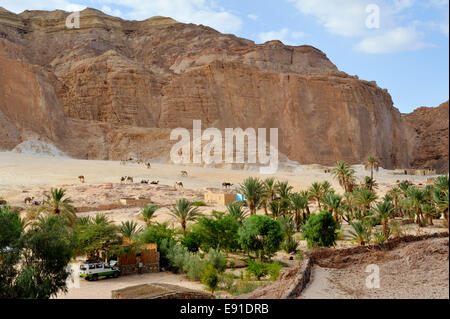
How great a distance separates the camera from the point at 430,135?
109 m

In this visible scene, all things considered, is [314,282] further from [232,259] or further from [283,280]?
[232,259]

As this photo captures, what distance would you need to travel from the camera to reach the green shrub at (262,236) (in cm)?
2075

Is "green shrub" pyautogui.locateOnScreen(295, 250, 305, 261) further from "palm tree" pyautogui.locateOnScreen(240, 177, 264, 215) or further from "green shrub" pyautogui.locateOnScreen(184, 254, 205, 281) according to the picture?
"green shrub" pyautogui.locateOnScreen(184, 254, 205, 281)

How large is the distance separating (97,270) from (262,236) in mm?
7894

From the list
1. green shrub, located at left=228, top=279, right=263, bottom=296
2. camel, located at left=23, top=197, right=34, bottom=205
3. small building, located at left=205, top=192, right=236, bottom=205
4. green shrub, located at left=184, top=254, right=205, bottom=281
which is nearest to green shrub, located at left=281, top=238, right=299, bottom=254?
green shrub, located at left=184, top=254, right=205, bottom=281

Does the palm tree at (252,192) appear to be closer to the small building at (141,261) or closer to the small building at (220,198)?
the small building at (141,261)

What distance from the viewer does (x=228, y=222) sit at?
22.6m

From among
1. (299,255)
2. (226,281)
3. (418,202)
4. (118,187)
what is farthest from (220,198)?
(226,281)

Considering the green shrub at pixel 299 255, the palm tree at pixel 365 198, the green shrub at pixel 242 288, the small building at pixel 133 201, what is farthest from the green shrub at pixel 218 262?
the small building at pixel 133 201

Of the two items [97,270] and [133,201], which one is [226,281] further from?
[133,201]

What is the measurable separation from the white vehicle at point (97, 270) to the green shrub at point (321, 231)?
1004cm
